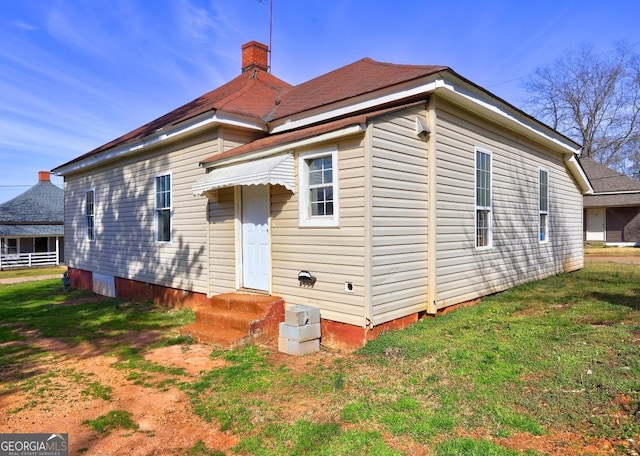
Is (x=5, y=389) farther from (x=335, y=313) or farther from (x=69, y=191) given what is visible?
(x=69, y=191)

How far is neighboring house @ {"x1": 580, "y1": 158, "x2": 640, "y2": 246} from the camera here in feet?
80.3

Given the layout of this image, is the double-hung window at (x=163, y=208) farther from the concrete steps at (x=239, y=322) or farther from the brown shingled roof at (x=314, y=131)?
the concrete steps at (x=239, y=322)

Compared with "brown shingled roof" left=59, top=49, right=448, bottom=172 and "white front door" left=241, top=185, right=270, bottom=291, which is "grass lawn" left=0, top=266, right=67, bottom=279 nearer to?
"brown shingled roof" left=59, top=49, right=448, bottom=172

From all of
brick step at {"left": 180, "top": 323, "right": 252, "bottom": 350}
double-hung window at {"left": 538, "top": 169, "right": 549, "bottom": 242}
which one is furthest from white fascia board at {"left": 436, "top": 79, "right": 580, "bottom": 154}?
brick step at {"left": 180, "top": 323, "right": 252, "bottom": 350}

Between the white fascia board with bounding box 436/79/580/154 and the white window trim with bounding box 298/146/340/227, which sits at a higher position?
the white fascia board with bounding box 436/79/580/154

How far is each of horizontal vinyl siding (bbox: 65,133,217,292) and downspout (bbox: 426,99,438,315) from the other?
4066 mm

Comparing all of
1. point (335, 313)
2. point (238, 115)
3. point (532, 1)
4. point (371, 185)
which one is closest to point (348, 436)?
point (335, 313)

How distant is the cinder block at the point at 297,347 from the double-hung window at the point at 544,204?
7562 mm

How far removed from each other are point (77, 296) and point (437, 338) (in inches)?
437

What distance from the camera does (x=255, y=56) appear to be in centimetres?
1101

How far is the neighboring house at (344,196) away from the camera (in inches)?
225

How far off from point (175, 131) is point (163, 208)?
192 cm

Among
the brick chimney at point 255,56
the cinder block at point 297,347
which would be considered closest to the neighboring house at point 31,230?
the brick chimney at point 255,56

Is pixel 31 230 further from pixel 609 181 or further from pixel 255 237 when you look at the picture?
pixel 609 181
